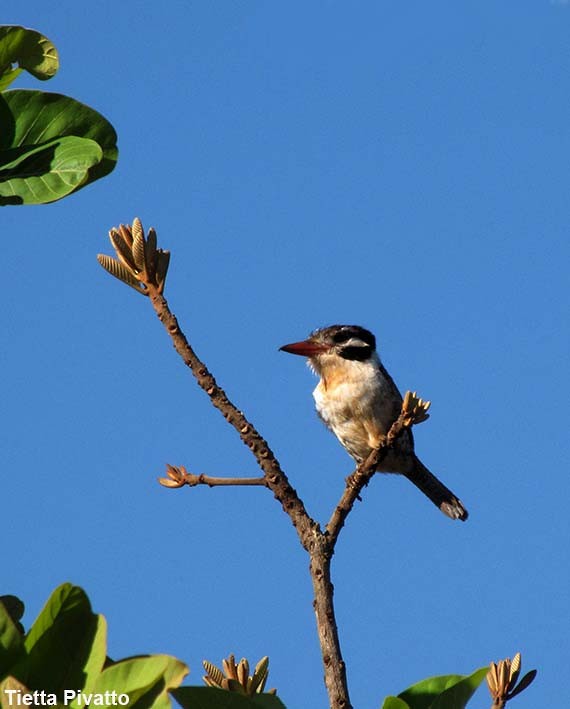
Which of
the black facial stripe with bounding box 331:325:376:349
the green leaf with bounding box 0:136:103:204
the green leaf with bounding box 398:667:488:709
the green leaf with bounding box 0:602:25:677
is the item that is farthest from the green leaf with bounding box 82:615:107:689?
the black facial stripe with bounding box 331:325:376:349

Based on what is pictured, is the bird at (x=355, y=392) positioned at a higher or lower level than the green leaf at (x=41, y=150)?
higher

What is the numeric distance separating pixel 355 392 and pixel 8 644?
5.12 metres

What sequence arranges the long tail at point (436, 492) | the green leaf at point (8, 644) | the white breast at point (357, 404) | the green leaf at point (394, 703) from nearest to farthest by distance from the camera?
the green leaf at point (8, 644)
the green leaf at point (394, 703)
the white breast at point (357, 404)
the long tail at point (436, 492)

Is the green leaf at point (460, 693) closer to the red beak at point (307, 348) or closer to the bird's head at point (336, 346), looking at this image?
the red beak at point (307, 348)

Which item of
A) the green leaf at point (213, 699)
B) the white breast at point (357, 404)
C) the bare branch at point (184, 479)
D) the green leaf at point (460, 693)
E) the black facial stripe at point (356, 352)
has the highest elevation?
the black facial stripe at point (356, 352)

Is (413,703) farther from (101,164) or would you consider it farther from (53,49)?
(53,49)

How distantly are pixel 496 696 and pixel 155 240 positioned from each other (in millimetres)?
1515

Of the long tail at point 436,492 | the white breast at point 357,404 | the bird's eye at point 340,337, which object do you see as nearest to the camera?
the white breast at point 357,404

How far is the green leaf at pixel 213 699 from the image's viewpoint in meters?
2.14

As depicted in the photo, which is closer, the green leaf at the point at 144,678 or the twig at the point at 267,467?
→ the green leaf at the point at 144,678

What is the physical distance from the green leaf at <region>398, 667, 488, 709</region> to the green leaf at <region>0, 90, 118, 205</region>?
4.87ft

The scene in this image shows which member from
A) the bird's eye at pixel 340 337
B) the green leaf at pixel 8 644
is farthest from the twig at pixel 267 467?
the bird's eye at pixel 340 337

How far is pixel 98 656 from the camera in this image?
198 centimetres

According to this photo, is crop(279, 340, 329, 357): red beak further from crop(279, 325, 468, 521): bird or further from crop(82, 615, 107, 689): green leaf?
crop(82, 615, 107, 689): green leaf
